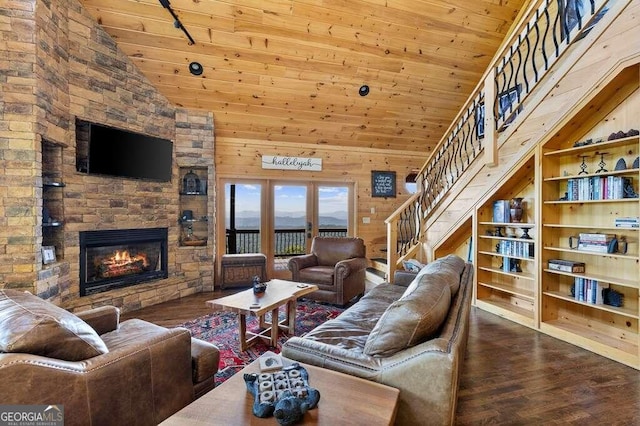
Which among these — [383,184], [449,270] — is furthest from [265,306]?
[383,184]

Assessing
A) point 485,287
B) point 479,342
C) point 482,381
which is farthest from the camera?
point 485,287

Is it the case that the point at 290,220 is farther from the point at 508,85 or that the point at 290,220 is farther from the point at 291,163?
the point at 508,85

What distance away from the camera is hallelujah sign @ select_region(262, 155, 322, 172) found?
5.93 m

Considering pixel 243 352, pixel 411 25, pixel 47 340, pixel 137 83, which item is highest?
pixel 411 25

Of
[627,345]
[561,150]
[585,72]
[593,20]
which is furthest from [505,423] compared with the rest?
[593,20]

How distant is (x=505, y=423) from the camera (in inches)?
79.1

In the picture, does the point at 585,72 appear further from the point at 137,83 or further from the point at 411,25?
the point at 137,83

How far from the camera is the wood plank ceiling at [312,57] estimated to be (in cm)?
408

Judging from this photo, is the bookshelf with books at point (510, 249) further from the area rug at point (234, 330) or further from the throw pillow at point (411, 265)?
the area rug at point (234, 330)

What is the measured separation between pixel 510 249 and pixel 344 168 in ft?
10.9

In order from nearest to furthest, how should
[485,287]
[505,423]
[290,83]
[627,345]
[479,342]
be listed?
[505,423] < [627,345] < [479,342] < [485,287] < [290,83]

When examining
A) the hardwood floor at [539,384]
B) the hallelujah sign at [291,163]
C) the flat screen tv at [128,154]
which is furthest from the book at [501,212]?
the flat screen tv at [128,154]

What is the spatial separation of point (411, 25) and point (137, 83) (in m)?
3.94

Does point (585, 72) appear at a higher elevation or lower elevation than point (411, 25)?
lower
